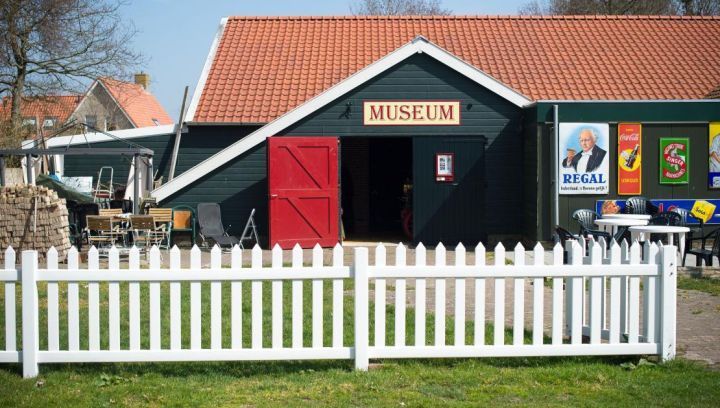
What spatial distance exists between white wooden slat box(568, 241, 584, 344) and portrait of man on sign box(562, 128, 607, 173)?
10.1 m

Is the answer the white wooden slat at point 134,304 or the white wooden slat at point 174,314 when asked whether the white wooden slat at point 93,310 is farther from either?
the white wooden slat at point 174,314

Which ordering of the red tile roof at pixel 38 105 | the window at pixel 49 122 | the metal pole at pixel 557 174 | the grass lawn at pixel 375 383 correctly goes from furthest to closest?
1. the window at pixel 49 122
2. the red tile roof at pixel 38 105
3. the metal pole at pixel 557 174
4. the grass lawn at pixel 375 383

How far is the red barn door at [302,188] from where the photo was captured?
18188 mm

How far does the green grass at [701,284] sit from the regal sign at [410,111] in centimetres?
702

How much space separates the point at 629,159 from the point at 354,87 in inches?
218

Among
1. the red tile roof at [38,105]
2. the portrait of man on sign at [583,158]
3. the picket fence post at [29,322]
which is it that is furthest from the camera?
the red tile roof at [38,105]

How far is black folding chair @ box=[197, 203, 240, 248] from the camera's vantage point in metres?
18.1

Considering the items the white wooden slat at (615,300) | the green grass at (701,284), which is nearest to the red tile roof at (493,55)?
the green grass at (701,284)

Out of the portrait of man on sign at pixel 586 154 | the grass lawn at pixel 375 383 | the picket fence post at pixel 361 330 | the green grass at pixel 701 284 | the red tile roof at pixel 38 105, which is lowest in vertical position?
the green grass at pixel 701 284

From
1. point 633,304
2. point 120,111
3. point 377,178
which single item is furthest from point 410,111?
point 120,111

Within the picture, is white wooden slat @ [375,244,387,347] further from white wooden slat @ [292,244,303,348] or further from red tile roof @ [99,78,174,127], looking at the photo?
red tile roof @ [99,78,174,127]

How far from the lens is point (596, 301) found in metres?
7.74

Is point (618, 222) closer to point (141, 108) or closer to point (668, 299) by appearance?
point (668, 299)

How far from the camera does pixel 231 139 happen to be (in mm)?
20891
